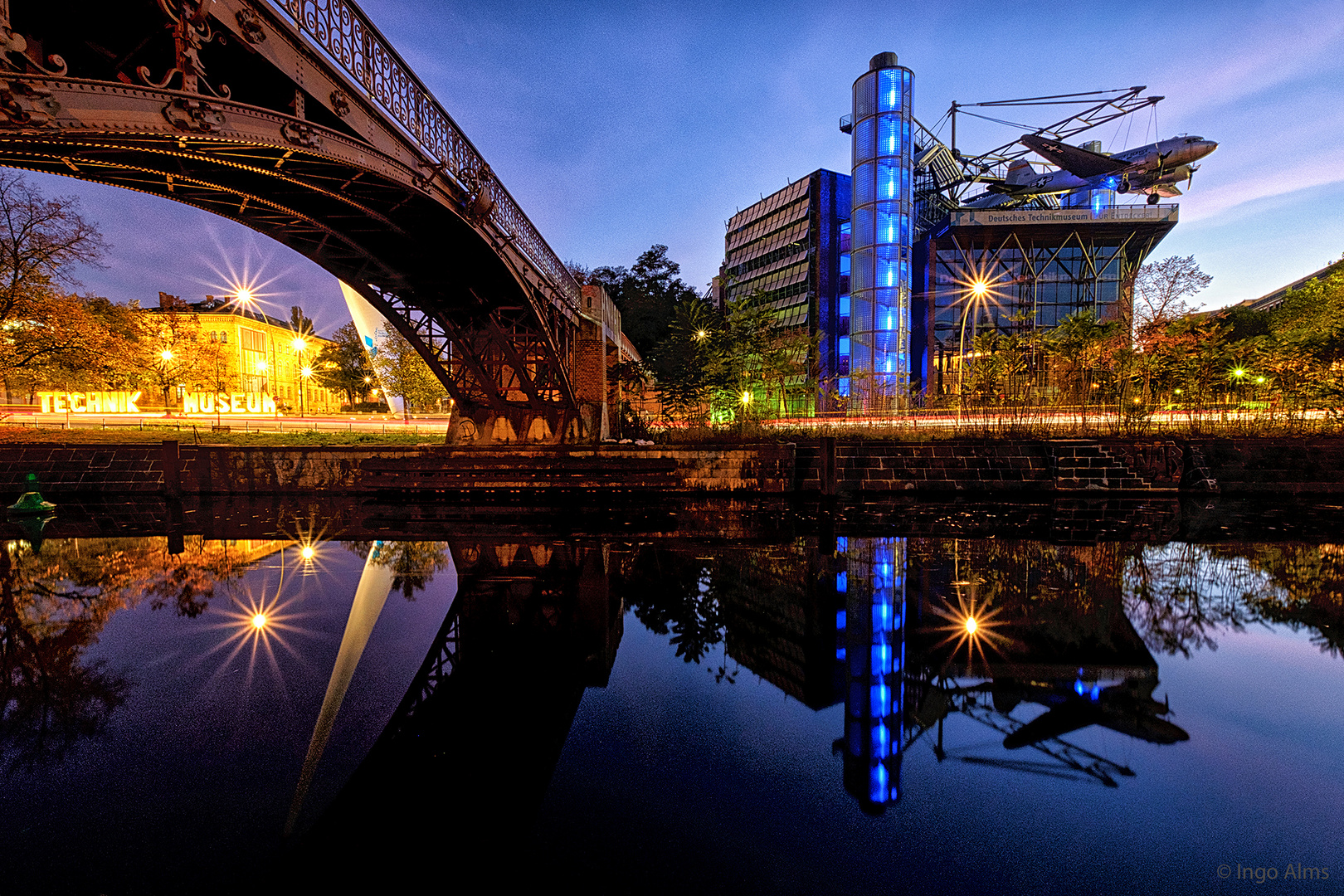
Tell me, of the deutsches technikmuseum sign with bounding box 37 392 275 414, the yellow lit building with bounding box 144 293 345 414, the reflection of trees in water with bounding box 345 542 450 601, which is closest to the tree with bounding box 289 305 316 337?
the yellow lit building with bounding box 144 293 345 414

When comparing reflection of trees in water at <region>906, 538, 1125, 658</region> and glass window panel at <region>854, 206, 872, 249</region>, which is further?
glass window panel at <region>854, 206, 872, 249</region>

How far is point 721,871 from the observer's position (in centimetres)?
230

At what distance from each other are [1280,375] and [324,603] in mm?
25165

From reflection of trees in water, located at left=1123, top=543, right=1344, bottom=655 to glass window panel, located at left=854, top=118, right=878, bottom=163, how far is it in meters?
37.4

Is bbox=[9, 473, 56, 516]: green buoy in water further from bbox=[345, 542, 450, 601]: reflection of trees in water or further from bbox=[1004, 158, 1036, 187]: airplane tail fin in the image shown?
bbox=[1004, 158, 1036, 187]: airplane tail fin

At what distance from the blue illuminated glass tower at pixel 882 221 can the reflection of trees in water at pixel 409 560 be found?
34.6 m

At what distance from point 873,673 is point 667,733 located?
177 centimetres

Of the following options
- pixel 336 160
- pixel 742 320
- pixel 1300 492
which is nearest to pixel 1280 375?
pixel 1300 492

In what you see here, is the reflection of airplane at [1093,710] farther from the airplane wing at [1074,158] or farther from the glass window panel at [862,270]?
the airplane wing at [1074,158]

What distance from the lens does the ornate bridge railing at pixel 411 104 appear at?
7.10 m

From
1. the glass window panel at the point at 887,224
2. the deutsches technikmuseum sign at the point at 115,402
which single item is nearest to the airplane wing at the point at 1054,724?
the deutsches technikmuseum sign at the point at 115,402

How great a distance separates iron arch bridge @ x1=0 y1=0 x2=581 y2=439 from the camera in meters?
4.99

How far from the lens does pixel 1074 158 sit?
43.0 m

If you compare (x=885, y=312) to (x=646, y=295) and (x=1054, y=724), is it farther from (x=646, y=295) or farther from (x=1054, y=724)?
(x=1054, y=724)
